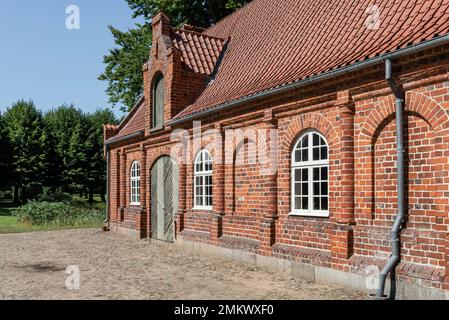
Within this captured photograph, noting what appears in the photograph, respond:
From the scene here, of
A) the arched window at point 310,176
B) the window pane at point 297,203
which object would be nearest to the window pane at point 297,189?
the arched window at point 310,176

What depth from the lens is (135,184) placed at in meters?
19.9

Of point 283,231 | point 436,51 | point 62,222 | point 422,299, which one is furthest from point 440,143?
point 62,222

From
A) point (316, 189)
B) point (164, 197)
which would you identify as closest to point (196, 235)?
point (164, 197)

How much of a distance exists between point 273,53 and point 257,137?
2.75 metres

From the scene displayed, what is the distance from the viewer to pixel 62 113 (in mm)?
48000

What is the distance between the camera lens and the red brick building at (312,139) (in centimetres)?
749

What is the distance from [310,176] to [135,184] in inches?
449

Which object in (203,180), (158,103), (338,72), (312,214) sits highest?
(158,103)

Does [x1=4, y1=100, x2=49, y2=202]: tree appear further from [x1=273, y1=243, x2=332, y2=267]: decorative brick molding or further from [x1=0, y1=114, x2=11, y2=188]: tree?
[x1=273, y1=243, x2=332, y2=267]: decorative brick molding

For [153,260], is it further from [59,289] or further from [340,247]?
[340,247]

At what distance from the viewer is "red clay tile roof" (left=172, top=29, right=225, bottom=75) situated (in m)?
15.9

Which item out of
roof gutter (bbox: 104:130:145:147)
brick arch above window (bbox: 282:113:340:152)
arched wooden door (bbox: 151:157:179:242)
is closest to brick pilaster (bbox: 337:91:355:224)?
brick arch above window (bbox: 282:113:340:152)

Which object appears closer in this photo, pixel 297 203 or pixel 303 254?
pixel 303 254

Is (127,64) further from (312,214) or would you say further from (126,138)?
(312,214)
